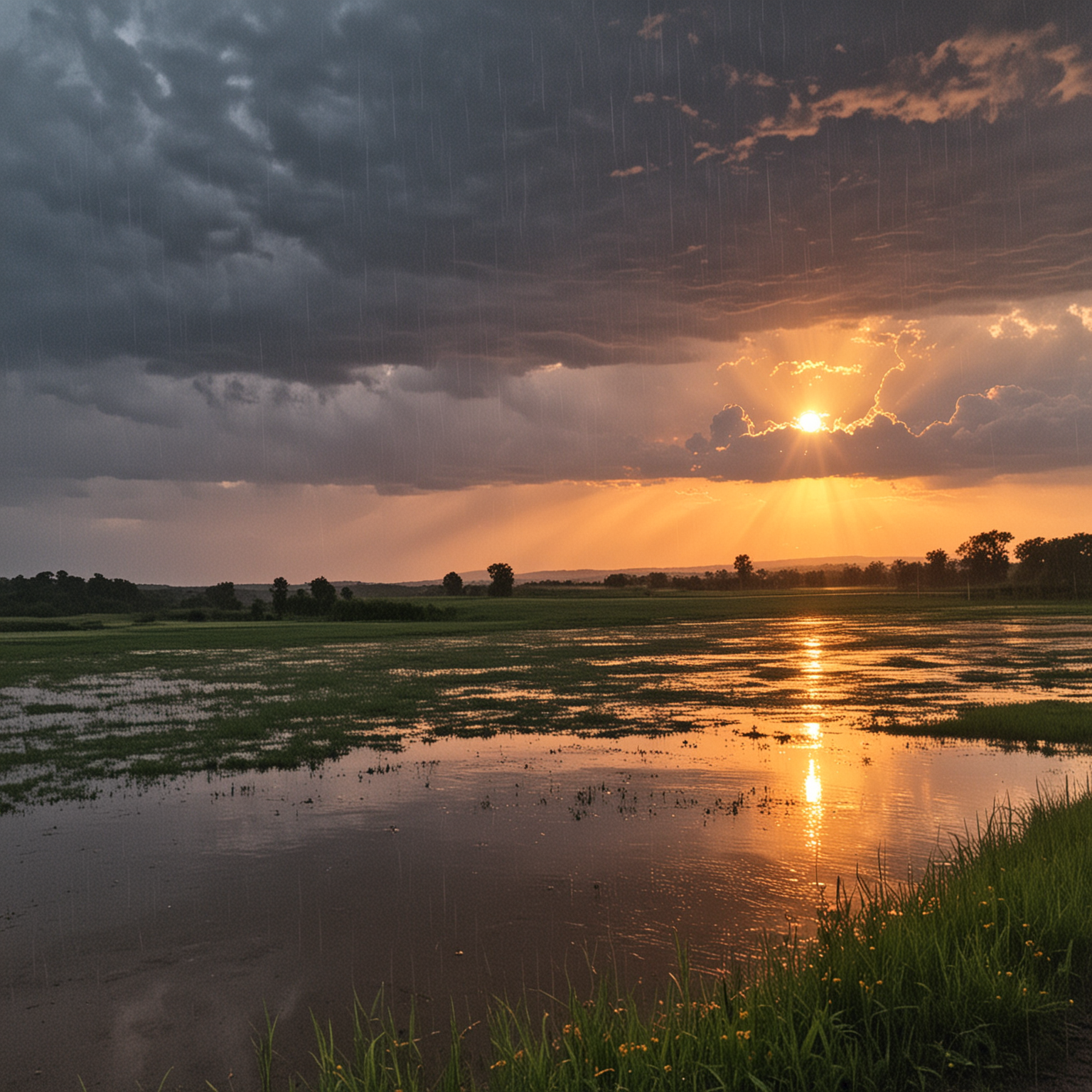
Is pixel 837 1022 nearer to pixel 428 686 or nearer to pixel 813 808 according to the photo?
pixel 813 808

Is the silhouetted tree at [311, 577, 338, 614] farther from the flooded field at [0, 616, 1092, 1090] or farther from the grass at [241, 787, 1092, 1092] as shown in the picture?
the grass at [241, 787, 1092, 1092]

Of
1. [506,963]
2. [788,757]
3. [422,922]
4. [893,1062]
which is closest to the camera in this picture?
[893,1062]

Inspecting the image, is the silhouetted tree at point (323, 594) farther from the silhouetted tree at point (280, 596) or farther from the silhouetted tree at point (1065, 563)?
the silhouetted tree at point (1065, 563)

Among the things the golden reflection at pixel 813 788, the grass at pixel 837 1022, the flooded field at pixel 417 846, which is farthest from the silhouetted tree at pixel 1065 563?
the grass at pixel 837 1022

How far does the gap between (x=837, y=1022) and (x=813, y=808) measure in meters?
9.71

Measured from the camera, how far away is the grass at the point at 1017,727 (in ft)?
74.2

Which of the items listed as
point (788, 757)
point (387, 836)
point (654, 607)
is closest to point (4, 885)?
point (387, 836)

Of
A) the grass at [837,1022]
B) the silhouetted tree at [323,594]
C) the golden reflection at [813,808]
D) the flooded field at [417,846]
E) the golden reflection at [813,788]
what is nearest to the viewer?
the grass at [837,1022]

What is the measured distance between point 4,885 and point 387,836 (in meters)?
5.78

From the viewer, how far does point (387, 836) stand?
47.6 ft

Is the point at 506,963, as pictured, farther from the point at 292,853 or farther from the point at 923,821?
the point at 923,821

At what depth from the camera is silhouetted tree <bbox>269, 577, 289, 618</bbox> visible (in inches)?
5871

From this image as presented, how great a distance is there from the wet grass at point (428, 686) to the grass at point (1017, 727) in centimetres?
180

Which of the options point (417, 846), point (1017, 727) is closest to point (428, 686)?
point (1017, 727)
